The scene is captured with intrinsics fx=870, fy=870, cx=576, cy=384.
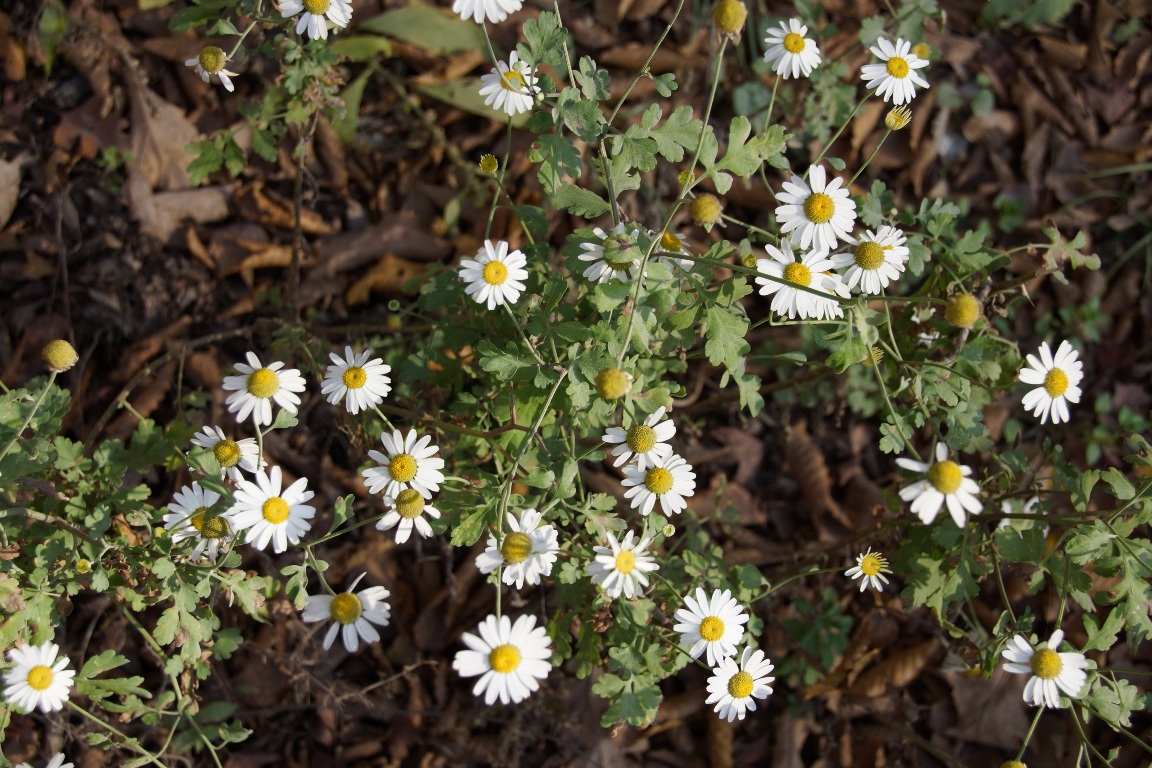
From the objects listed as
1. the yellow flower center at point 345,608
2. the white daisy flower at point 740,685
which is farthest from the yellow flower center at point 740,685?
the yellow flower center at point 345,608

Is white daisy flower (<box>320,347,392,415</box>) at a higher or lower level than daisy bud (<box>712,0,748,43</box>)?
lower

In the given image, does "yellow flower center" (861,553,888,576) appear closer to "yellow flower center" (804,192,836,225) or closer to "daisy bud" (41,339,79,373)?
"yellow flower center" (804,192,836,225)

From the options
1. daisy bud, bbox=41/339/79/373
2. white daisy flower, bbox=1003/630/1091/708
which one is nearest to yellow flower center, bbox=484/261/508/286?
daisy bud, bbox=41/339/79/373

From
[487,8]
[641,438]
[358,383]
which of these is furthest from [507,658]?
[487,8]

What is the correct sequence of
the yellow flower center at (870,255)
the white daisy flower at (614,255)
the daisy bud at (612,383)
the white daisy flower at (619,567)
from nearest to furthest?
the daisy bud at (612,383) → the white daisy flower at (614,255) → the white daisy flower at (619,567) → the yellow flower center at (870,255)

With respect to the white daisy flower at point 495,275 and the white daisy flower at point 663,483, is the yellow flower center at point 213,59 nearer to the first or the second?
the white daisy flower at point 495,275
